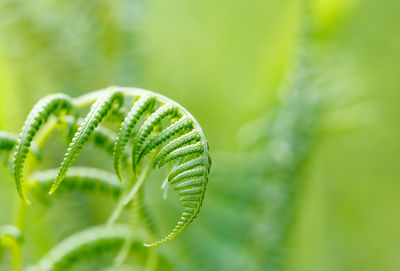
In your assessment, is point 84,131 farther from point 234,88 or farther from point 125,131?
point 234,88

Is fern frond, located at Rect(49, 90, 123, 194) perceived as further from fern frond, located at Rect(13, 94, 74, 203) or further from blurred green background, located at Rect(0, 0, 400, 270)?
blurred green background, located at Rect(0, 0, 400, 270)

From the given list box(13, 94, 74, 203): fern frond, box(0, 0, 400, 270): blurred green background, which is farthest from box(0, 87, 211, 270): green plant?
box(0, 0, 400, 270): blurred green background

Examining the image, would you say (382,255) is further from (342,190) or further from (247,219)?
(247,219)

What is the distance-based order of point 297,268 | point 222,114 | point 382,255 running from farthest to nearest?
point 382,255 → point 222,114 → point 297,268

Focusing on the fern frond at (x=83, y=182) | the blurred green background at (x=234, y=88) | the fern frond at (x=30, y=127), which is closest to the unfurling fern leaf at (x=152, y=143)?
the fern frond at (x=30, y=127)

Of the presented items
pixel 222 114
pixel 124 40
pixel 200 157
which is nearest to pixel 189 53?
pixel 222 114
